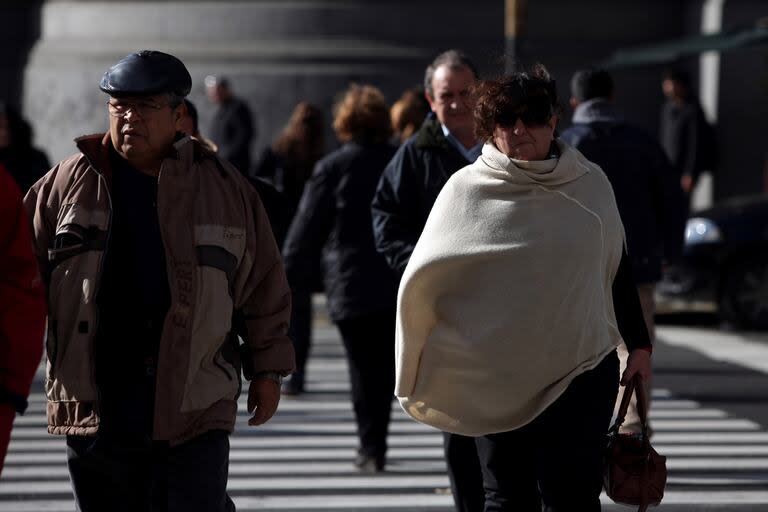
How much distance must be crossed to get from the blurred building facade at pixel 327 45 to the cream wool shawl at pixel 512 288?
17.3 m

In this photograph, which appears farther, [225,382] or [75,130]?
[75,130]

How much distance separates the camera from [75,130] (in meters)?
23.8

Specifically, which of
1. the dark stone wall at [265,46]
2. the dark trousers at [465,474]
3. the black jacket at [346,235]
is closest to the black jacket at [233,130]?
the dark stone wall at [265,46]

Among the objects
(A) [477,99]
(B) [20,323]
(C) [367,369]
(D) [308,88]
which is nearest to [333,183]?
(C) [367,369]

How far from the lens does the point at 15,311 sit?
400 cm

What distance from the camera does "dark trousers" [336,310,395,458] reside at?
8266mm

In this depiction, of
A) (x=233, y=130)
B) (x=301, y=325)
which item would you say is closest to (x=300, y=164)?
(x=301, y=325)

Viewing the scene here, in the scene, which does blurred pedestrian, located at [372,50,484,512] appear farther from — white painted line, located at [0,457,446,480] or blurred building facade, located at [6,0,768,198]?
blurred building facade, located at [6,0,768,198]

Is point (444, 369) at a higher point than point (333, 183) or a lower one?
higher

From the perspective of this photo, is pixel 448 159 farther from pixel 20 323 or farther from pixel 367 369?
pixel 20 323

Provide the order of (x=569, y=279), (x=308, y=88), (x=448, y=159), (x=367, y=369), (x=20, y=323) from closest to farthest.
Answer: (x=20, y=323) → (x=569, y=279) → (x=448, y=159) → (x=367, y=369) → (x=308, y=88)

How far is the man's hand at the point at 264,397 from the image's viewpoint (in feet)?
16.2

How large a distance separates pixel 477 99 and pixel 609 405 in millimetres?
988

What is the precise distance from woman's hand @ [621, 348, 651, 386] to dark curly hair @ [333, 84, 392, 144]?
11.3 feet
